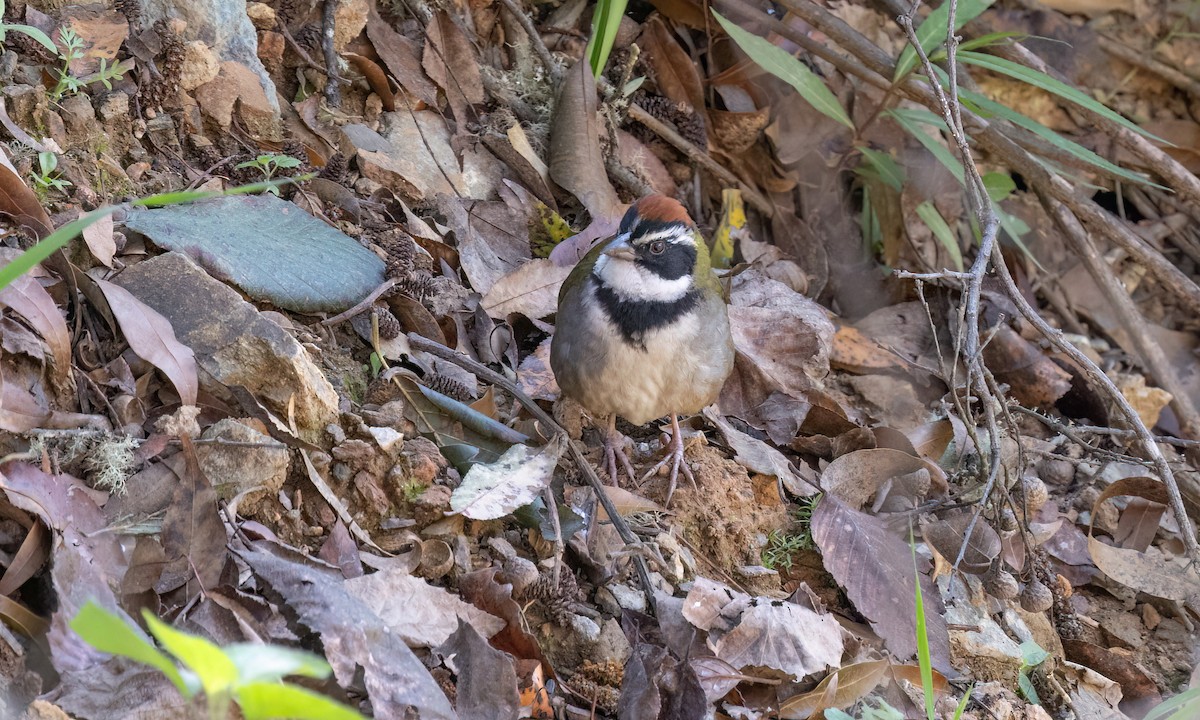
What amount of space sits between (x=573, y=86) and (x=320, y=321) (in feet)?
6.57

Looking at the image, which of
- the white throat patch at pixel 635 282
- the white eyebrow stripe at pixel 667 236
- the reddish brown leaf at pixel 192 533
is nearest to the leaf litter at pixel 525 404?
the reddish brown leaf at pixel 192 533

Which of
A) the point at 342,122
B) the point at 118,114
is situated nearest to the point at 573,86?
the point at 342,122

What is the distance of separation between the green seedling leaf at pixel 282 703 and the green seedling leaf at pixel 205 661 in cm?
3

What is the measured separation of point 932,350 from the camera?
5109mm

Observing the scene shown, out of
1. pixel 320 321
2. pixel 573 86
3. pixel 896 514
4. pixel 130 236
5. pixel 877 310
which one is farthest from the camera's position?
pixel 877 310

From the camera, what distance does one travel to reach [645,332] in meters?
3.72

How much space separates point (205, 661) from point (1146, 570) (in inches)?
143

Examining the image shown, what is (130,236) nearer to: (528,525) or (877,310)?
(528,525)

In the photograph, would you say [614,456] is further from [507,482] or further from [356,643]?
[356,643]

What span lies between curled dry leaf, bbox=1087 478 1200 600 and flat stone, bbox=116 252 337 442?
9.11ft

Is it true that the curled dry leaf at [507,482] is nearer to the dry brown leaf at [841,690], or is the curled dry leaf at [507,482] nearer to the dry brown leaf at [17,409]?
the dry brown leaf at [841,690]

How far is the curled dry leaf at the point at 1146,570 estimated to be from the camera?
3.94 meters

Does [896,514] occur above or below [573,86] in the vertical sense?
below

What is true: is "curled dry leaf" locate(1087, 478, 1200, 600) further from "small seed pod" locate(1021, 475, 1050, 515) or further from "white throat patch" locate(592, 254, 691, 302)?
"white throat patch" locate(592, 254, 691, 302)
